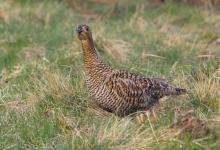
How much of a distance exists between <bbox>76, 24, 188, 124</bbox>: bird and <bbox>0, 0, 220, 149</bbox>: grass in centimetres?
17

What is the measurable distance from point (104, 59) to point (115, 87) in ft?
10.8

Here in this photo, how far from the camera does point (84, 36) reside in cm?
838

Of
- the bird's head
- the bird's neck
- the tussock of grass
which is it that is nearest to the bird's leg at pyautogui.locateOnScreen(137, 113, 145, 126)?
the bird's neck

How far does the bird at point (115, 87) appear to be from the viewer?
8.16 m

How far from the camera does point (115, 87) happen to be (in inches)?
324

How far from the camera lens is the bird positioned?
8164 mm

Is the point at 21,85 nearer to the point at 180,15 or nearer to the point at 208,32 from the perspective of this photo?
the point at 208,32

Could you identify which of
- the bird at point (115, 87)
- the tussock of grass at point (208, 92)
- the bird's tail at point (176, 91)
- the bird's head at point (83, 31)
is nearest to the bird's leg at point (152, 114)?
the bird at point (115, 87)

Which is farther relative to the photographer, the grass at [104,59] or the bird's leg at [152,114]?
the bird's leg at [152,114]

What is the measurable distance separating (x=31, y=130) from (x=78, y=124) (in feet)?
1.56

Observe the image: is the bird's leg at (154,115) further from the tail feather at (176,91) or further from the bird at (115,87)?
the tail feather at (176,91)

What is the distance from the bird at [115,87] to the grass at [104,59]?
167mm

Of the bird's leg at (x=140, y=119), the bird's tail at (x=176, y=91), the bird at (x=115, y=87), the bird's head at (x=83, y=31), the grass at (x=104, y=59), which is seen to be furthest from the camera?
the bird's tail at (x=176, y=91)

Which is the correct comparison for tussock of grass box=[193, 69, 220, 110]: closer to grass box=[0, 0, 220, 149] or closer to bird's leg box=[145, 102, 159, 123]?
grass box=[0, 0, 220, 149]
